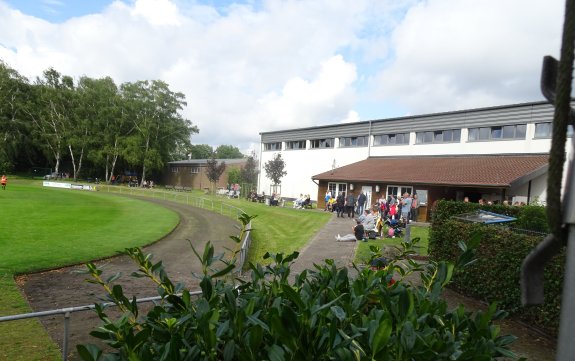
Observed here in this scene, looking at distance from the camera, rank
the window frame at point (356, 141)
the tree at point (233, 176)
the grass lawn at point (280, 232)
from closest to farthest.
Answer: the grass lawn at point (280, 232), the window frame at point (356, 141), the tree at point (233, 176)

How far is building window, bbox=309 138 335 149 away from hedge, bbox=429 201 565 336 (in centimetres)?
2903

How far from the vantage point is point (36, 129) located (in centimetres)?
5738

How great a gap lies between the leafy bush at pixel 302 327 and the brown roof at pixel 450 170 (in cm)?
2138

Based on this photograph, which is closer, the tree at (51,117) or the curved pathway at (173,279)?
the curved pathway at (173,279)

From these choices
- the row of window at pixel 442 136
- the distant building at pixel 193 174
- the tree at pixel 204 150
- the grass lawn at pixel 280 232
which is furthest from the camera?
the tree at pixel 204 150

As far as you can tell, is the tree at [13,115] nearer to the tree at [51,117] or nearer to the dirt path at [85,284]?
the tree at [51,117]

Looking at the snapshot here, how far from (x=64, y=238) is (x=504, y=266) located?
1415cm

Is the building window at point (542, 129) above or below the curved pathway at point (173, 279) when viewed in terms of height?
above

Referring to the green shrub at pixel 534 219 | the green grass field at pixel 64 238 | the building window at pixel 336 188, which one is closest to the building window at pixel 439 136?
the building window at pixel 336 188

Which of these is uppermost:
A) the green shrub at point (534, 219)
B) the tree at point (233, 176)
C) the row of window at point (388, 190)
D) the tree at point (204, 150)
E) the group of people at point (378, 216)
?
the tree at point (204, 150)

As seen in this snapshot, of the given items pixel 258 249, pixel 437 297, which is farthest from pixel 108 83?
pixel 437 297

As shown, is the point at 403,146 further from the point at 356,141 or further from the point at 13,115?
the point at 13,115

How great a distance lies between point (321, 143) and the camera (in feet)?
134

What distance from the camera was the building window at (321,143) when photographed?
39.8 meters
